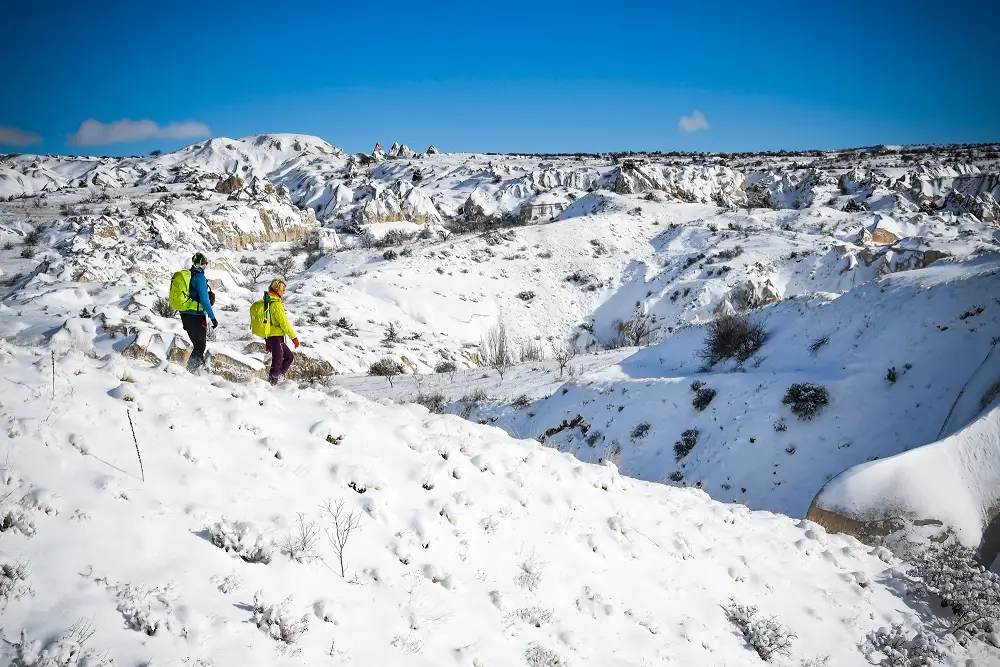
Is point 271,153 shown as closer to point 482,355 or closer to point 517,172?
point 517,172

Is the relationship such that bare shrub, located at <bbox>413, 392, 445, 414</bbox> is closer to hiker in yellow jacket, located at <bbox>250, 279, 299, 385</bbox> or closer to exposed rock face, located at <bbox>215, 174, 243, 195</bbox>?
hiker in yellow jacket, located at <bbox>250, 279, 299, 385</bbox>

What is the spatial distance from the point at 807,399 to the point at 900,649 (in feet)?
22.5

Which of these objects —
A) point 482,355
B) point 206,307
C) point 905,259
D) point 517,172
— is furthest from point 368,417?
point 517,172

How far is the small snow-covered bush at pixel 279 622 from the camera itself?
10.8ft

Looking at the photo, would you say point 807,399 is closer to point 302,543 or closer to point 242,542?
point 302,543

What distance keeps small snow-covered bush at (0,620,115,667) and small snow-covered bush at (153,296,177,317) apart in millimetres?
19568

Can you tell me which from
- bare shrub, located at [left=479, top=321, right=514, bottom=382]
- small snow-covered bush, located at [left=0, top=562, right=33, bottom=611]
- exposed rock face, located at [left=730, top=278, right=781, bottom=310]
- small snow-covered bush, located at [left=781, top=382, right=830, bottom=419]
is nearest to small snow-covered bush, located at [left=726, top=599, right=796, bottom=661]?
small snow-covered bush, located at [left=0, top=562, right=33, bottom=611]

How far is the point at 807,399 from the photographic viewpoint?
36.7 feet

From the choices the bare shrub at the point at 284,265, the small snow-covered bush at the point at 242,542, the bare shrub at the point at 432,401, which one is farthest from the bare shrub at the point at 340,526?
the bare shrub at the point at 284,265

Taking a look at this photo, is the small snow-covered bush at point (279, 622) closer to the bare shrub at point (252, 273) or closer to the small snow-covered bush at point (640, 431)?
the small snow-covered bush at point (640, 431)

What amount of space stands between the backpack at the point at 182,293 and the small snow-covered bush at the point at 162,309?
42.6ft

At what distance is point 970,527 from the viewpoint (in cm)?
700

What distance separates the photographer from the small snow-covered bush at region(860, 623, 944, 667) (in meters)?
5.04

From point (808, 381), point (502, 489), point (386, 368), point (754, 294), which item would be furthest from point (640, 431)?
point (754, 294)
